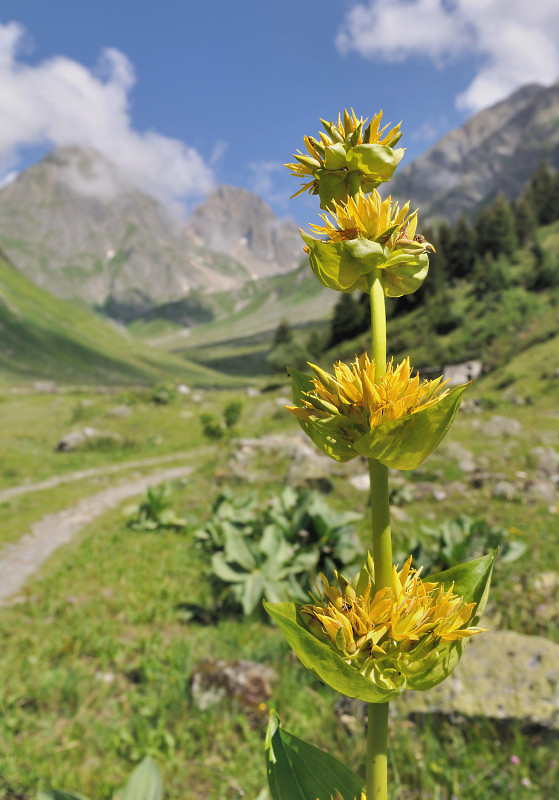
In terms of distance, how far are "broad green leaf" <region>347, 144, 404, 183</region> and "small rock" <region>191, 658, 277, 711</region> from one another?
18.0 feet

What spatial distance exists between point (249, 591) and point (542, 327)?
35292 millimetres

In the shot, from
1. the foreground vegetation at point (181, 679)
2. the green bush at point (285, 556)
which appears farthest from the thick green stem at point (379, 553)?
the green bush at point (285, 556)

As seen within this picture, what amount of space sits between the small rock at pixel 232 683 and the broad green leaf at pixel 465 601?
467cm

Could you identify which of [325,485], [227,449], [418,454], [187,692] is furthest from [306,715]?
[227,449]

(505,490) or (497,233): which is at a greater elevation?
(497,233)

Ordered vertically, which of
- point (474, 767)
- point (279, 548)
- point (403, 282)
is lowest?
point (474, 767)

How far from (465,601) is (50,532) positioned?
14.4 m

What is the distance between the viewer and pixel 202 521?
12.3m

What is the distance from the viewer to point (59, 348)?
10169 cm

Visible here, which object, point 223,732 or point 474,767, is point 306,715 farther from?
point 474,767

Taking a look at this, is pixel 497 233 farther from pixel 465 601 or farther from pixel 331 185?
pixel 465 601

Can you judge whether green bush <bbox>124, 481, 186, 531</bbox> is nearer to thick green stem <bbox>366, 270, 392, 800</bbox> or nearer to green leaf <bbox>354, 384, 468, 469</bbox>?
thick green stem <bbox>366, 270, 392, 800</bbox>

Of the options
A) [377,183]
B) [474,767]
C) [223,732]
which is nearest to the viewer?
[377,183]

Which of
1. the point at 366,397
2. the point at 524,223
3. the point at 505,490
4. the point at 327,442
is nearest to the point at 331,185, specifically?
the point at 366,397
